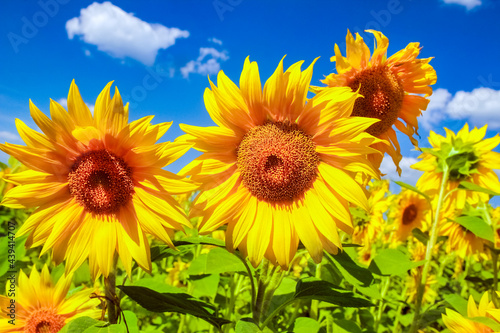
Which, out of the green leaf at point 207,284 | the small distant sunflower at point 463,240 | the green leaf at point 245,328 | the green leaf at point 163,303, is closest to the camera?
the green leaf at point 245,328

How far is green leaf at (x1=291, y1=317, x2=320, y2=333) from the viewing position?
1619 mm

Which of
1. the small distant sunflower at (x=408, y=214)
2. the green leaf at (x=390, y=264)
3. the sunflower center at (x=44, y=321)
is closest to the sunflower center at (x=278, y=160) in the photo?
the green leaf at (x=390, y=264)

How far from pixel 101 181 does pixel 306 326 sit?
105cm

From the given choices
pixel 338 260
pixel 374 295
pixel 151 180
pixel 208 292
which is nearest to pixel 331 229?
pixel 338 260

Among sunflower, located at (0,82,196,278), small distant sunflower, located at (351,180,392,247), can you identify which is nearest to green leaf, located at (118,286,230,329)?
sunflower, located at (0,82,196,278)

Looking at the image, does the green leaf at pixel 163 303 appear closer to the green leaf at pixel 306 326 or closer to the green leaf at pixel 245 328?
the green leaf at pixel 245 328

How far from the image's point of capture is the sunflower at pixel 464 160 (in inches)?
106

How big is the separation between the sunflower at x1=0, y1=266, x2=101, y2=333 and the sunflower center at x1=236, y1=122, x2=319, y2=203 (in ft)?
2.77

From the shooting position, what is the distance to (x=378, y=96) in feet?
5.46

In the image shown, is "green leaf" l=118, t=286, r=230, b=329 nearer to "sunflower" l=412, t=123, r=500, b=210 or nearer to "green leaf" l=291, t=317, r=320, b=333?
"green leaf" l=291, t=317, r=320, b=333

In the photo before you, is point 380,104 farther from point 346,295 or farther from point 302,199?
point 346,295

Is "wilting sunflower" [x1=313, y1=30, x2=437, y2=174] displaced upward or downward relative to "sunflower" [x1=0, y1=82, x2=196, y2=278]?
upward

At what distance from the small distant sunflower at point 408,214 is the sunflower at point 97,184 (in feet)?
10.8

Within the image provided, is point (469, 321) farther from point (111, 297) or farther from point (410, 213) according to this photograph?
point (410, 213)
